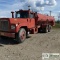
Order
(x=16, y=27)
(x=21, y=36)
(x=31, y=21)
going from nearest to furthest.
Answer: (x=16, y=27)
(x=21, y=36)
(x=31, y=21)

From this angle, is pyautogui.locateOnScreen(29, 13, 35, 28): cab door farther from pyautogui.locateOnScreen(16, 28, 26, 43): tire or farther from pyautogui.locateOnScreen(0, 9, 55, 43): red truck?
pyautogui.locateOnScreen(16, 28, 26, 43): tire

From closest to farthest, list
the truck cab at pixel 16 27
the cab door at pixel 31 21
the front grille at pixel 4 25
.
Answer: the truck cab at pixel 16 27
the front grille at pixel 4 25
the cab door at pixel 31 21

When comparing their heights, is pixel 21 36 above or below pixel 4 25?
below

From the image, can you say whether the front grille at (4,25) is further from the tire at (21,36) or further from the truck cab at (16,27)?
the tire at (21,36)

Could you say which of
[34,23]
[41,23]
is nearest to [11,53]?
[34,23]

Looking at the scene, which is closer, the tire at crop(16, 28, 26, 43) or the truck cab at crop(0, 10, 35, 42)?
the truck cab at crop(0, 10, 35, 42)

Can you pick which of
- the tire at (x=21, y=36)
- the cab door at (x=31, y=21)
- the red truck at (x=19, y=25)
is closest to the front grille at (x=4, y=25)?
the red truck at (x=19, y=25)

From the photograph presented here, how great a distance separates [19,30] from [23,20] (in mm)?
974

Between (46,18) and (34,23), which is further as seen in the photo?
(46,18)

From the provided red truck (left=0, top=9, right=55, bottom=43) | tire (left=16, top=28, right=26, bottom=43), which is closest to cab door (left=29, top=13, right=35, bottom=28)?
red truck (left=0, top=9, right=55, bottom=43)

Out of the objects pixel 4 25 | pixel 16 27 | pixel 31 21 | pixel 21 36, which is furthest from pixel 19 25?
pixel 31 21

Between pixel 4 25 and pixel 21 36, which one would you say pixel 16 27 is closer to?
pixel 21 36

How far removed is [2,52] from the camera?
39.9ft

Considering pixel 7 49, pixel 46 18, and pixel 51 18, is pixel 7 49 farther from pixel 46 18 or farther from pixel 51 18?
pixel 51 18
